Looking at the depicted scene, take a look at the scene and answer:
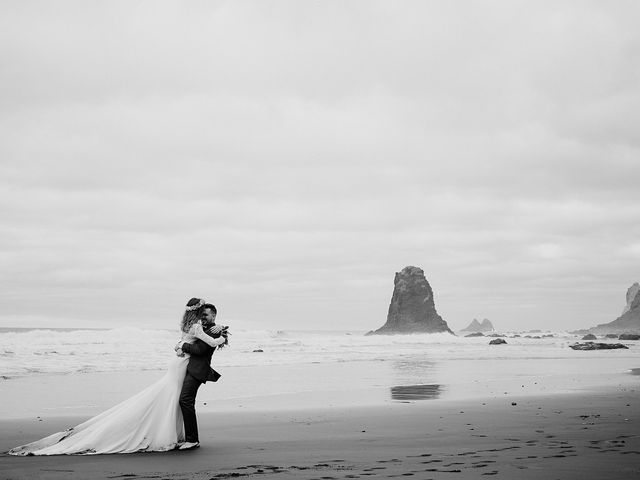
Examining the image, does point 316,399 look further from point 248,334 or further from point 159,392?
point 248,334

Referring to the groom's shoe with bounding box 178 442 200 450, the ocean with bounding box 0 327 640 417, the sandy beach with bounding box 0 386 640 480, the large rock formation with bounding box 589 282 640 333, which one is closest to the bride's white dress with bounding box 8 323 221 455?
the groom's shoe with bounding box 178 442 200 450

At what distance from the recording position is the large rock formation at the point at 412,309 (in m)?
121

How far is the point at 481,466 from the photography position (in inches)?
283

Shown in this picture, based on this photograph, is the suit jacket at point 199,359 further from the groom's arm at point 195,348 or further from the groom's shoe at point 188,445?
the groom's shoe at point 188,445

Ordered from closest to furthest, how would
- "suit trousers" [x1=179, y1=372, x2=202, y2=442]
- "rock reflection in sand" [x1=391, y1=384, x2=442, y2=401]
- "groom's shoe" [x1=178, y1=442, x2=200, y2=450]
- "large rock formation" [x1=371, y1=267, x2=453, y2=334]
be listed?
"groom's shoe" [x1=178, y1=442, x2=200, y2=450] → "suit trousers" [x1=179, y1=372, x2=202, y2=442] → "rock reflection in sand" [x1=391, y1=384, x2=442, y2=401] → "large rock formation" [x1=371, y1=267, x2=453, y2=334]

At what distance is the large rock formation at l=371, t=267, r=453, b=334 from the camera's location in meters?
121

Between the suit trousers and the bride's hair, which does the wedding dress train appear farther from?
the bride's hair

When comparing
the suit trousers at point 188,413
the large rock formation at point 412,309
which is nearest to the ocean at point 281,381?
the suit trousers at point 188,413

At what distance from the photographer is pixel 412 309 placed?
12238cm

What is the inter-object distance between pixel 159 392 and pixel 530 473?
476 cm

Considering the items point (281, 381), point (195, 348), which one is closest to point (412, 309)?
point (281, 381)

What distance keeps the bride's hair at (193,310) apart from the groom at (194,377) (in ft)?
0.19

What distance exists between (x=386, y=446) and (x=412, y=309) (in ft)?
377

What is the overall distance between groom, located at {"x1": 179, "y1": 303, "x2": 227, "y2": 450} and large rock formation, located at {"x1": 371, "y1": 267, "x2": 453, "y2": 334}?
112 m
